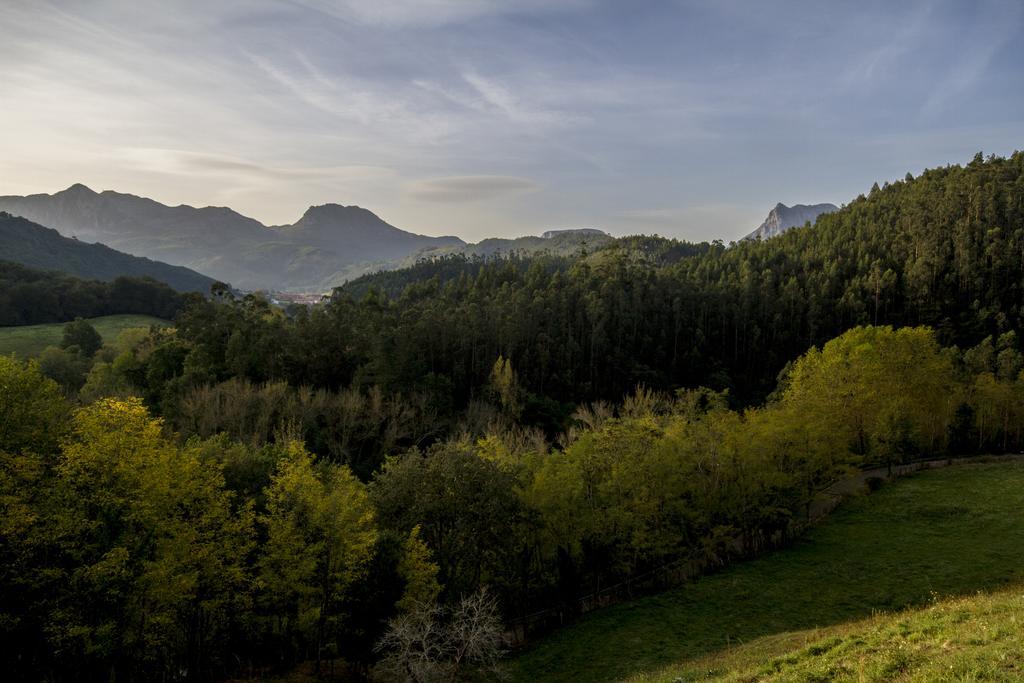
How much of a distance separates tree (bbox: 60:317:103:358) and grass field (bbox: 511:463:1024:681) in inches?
4431

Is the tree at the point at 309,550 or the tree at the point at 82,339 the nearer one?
the tree at the point at 309,550

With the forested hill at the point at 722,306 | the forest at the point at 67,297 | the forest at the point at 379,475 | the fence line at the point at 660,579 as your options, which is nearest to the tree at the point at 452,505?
the forest at the point at 379,475

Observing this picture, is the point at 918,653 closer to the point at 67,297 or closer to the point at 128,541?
the point at 128,541

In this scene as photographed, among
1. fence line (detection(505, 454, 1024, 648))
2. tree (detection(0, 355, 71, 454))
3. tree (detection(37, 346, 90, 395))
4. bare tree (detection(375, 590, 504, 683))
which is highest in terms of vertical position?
tree (detection(0, 355, 71, 454))

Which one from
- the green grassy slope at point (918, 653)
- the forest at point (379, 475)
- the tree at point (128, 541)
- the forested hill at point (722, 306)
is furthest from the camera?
the forested hill at point (722, 306)

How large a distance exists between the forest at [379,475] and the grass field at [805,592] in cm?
403

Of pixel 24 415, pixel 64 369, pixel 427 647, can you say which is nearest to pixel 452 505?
pixel 427 647

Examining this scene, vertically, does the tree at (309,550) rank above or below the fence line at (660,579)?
above

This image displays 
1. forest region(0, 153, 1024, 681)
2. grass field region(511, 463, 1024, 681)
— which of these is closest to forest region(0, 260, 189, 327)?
forest region(0, 153, 1024, 681)

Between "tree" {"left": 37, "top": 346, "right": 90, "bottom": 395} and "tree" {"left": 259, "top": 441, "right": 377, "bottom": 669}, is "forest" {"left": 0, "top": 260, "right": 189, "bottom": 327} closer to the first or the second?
"tree" {"left": 37, "top": 346, "right": 90, "bottom": 395}

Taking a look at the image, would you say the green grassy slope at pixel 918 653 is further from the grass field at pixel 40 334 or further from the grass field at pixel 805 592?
the grass field at pixel 40 334

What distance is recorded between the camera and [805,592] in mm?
39031

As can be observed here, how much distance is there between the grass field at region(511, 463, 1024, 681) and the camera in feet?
105

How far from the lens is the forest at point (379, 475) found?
85.7 feet
